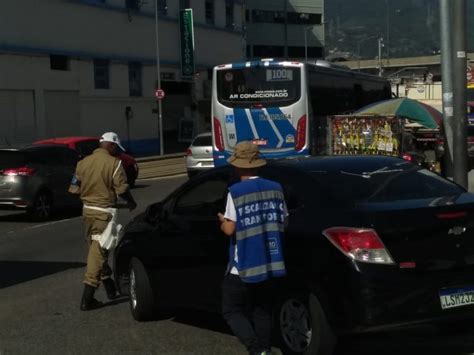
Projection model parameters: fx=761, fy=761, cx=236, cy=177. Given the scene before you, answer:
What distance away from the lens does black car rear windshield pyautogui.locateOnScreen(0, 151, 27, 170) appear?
1639cm

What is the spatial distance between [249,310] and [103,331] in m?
2.25

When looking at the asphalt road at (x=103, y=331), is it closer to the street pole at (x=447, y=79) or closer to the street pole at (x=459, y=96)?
the street pole at (x=459, y=96)

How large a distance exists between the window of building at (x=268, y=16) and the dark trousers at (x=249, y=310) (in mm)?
75698

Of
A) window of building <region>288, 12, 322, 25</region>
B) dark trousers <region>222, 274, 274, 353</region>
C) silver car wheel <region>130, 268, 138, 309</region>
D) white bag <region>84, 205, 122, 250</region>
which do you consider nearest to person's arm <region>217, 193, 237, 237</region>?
dark trousers <region>222, 274, 274, 353</region>

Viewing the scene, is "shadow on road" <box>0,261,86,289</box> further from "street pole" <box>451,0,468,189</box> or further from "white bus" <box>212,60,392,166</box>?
"white bus" <box>212,60,392,166</box>

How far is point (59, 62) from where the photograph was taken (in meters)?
37.3

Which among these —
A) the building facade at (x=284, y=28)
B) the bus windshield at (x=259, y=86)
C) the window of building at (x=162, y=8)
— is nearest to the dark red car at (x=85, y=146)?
the bus windshield at (x=259, y=86)

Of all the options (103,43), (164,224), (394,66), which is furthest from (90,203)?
(394,66)

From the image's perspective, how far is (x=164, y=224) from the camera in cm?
711

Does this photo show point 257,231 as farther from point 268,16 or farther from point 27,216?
point 268,16

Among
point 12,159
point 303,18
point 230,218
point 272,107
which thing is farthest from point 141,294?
point 303,18

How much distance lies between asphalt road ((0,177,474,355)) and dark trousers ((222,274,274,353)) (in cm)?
69

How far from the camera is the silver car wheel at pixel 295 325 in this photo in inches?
221

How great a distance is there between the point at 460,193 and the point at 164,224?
2.67m
